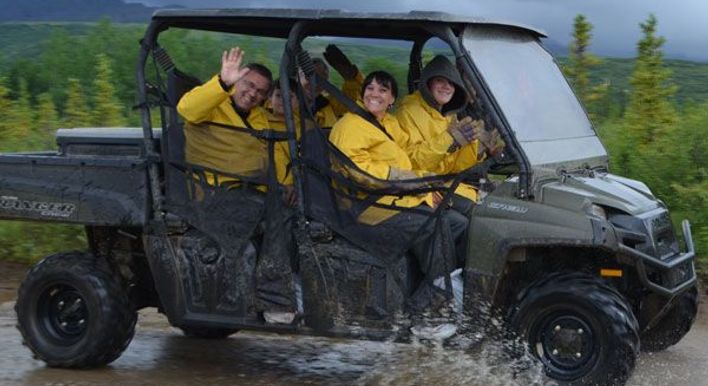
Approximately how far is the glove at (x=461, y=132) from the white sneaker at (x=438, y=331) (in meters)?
0.91

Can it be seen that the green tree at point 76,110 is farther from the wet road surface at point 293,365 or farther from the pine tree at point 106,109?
the wet road surface at point 293,365

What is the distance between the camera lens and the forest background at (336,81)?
366 inches

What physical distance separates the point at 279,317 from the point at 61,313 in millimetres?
1423

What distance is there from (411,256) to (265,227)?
787 mm

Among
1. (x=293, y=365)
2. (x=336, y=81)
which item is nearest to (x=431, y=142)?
(x=336, y=81)

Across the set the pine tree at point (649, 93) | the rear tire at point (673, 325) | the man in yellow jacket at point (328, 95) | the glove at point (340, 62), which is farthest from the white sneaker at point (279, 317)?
the pine tree at point (649, 93)

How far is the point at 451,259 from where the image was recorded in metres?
5.69

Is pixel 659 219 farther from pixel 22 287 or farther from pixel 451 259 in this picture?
pixel 22 287

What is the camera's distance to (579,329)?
5.50m

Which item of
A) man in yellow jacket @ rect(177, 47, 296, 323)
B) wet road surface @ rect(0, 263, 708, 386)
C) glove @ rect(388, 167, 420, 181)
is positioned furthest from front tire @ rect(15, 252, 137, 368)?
glove @ rect(388, 167, 420, 181)

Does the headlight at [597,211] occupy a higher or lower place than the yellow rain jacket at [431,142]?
lower

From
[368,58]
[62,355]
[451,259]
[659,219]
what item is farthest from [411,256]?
[368,58]

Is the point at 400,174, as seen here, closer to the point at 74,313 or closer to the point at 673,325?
the point at 673,325

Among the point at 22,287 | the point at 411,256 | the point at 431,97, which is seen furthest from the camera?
the point at 22,287
